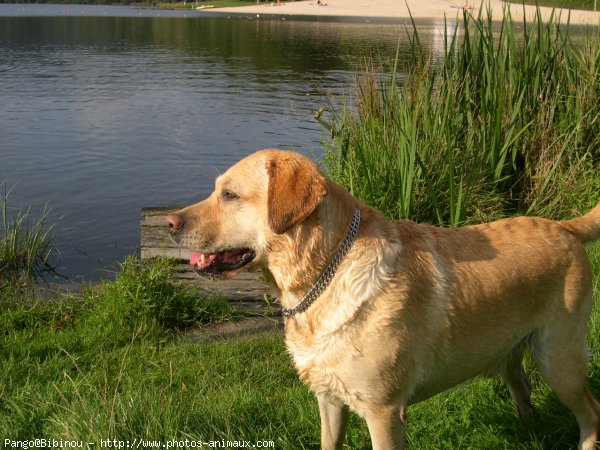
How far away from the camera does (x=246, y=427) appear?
13.3 feet

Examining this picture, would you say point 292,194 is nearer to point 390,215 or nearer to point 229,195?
point 229,195

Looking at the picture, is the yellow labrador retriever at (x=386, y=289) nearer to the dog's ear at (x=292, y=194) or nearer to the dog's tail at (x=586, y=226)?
the dog's ear at (x=292, y=194)

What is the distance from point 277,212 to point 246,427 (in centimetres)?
148

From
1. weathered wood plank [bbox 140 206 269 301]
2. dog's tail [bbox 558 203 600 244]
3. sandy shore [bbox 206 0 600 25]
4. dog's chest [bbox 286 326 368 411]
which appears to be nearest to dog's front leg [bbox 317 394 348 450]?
dog's chest [bbox 286 326 368 411]

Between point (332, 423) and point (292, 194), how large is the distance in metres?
1.36

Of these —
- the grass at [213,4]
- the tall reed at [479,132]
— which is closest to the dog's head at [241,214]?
the tall reed at [479,132]

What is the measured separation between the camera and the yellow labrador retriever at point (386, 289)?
3.35 metres

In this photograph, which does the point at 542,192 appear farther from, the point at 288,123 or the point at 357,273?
the point at 288,123

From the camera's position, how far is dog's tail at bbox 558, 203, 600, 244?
13.4ft

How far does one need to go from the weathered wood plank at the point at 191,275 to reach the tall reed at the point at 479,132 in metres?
1.59

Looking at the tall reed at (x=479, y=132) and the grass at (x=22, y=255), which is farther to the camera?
the grass at (x=22, y=255)

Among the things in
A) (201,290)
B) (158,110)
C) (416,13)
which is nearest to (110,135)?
(158,110)

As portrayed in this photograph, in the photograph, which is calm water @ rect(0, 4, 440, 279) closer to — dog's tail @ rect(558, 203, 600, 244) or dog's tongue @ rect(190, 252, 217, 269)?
dog's tail @ rect(558, 203, 600, 244)

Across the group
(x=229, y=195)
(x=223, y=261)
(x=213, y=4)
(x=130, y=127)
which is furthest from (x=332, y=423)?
(x=213, y=4)
